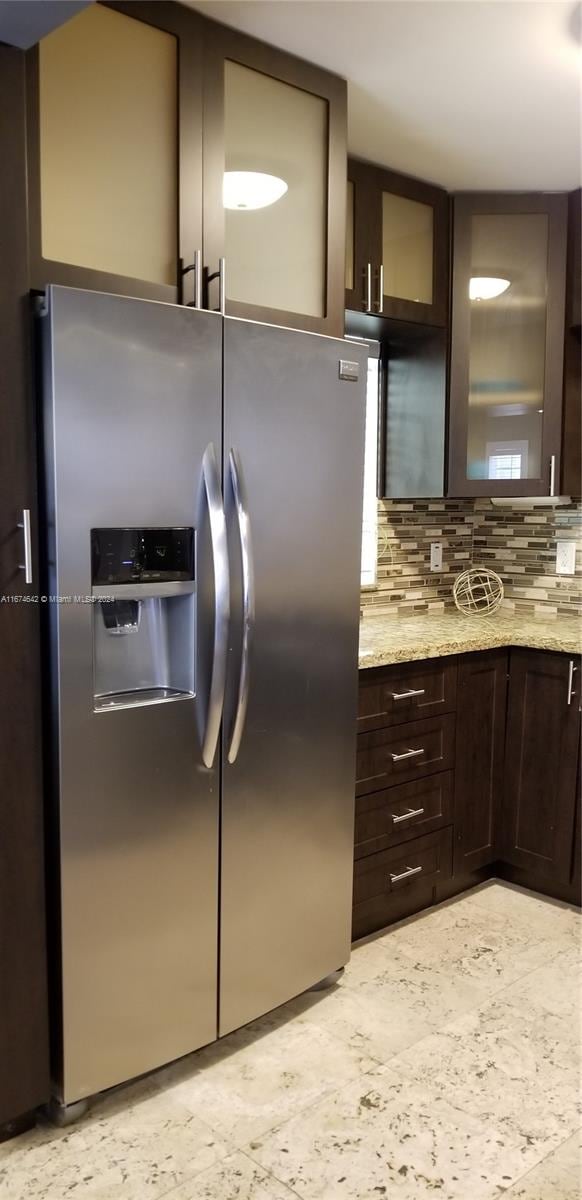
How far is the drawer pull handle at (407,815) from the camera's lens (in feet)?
8.58

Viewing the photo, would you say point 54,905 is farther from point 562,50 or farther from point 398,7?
point 562,50

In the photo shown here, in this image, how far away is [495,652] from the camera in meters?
2.92

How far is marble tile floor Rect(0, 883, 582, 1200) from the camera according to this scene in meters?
1.70

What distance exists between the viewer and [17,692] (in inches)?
65.9

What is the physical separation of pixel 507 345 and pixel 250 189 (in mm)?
1329

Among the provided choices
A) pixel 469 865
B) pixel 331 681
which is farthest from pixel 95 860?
pixel 469 865

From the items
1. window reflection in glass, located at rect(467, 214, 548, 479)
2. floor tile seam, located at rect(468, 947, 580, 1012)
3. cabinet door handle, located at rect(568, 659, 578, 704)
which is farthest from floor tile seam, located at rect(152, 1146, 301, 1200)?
window reflection in glass, located at rect(467, 214, 548, 479)

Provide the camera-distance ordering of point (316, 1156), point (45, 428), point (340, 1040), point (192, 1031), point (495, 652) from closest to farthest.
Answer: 1. point (45, 428)
2. point (316, 1156)
3. point (192, 1031)
4. point (340, 1040)
5. point (495, 652)

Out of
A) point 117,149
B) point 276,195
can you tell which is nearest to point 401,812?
point 276,195

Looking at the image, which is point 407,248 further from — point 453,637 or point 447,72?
point 453,637

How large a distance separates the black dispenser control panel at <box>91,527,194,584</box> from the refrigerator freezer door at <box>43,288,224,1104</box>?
0.09ft

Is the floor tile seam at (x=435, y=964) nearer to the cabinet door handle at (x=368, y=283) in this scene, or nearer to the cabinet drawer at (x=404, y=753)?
the cabinet drawer at (x=404, y=753)

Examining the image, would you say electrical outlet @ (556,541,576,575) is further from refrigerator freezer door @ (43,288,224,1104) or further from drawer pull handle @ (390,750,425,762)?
refrigerator freezer door @ (43,288,224,1104)

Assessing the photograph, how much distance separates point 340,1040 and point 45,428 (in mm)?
1634
